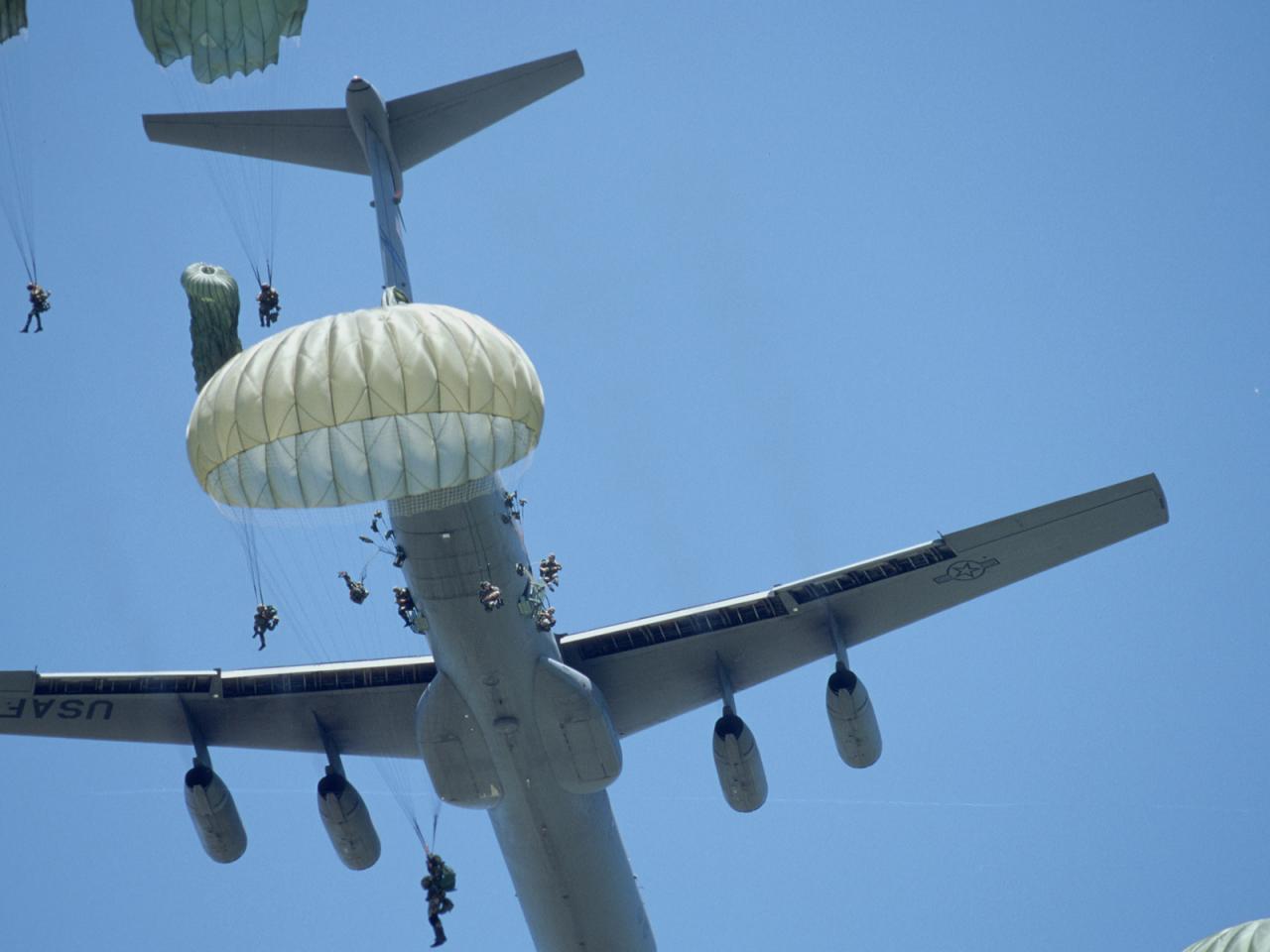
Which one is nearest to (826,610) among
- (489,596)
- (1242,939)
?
(489,596)

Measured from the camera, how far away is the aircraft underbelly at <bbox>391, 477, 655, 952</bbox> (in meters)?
32.6

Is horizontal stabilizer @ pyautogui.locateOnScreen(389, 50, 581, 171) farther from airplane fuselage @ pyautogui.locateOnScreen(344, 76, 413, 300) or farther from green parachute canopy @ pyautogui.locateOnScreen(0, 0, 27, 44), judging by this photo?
green parachute canopy @ pyautogui.locateOnScreen(0, 0, 27, 44)

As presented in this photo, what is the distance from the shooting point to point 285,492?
29.1 m

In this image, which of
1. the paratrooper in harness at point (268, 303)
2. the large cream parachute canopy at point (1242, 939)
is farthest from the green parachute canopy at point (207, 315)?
the large cream parachute canopy at point (1242, 939)

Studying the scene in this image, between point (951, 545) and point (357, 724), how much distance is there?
12.5 m

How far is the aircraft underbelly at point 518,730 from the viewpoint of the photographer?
32625mm

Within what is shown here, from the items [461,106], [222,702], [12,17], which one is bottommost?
[222,702]

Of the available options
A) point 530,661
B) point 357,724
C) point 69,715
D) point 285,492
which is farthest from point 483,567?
point 69,715

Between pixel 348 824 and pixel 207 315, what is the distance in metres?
10.1

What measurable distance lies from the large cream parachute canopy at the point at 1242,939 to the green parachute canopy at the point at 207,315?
20587 mm

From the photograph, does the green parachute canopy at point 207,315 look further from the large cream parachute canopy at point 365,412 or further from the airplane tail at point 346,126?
the large cream parachute canopy at point 365,412

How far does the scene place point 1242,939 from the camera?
23.4 metres

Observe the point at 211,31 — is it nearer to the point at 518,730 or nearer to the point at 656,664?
the point at 518,730

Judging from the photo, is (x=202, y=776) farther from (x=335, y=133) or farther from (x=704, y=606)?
(x=335, y=133)
